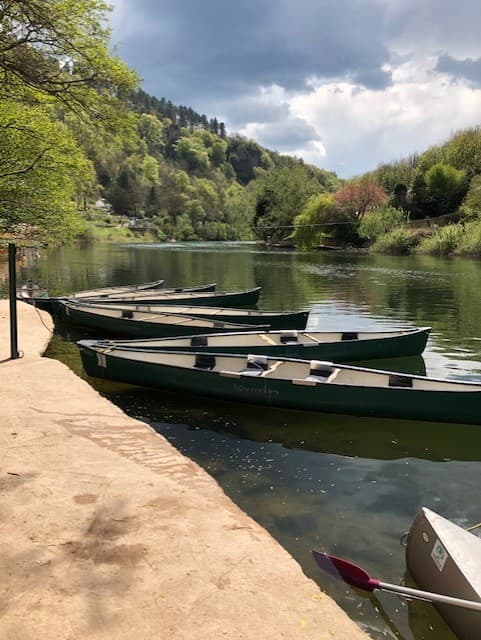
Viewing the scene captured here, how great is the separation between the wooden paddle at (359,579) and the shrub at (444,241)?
6093cm

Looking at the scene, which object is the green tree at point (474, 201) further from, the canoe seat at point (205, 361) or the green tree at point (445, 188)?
the canoe seat at point (205, 361)

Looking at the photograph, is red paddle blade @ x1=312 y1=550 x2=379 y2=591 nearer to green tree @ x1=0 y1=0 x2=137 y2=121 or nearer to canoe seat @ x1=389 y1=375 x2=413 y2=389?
canoe seat @ x1=389 y1=375 x2=413 y2=389

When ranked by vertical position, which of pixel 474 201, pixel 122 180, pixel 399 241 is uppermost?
pixel 122 180

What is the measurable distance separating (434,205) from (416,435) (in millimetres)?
72364

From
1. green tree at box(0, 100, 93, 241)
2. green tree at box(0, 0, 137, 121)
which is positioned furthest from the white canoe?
green tree at box(0, 100, 93, 241)

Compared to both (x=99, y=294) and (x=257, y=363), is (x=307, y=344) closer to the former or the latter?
(x=257, y=363)

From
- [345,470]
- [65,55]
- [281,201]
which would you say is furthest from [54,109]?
[281,201]

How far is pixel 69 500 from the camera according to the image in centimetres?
597

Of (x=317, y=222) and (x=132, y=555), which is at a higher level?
(x=317, y=222)

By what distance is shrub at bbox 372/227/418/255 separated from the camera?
67.0m

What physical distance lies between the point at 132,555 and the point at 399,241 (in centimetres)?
6764

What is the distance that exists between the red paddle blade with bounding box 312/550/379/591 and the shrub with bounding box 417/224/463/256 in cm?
6091

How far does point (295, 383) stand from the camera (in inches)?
387

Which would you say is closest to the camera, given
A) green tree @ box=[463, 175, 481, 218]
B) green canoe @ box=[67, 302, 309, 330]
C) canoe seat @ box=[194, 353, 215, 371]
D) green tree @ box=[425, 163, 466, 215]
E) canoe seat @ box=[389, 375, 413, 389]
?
canoe seat @ box=[389, 375, 413, 389]
